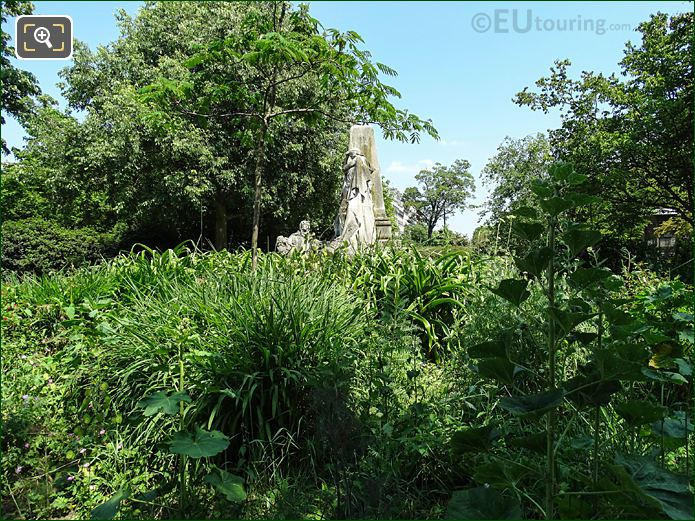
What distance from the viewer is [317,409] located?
2297 mm

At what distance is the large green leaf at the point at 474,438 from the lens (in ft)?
4.49

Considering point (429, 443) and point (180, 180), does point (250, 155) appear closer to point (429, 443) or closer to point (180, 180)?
point (180, 180)

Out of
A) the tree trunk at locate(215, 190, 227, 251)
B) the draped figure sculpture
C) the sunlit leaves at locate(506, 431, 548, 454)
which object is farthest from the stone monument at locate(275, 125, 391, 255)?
the tree trunk at locate(215, 190, 227, 251)

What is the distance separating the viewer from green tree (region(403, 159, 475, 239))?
37.6 m

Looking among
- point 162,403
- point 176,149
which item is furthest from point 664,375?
point 176,149

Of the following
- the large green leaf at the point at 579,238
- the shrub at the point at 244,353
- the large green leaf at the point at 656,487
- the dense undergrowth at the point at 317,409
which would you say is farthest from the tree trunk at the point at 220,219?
the large green leaf at the point at 656,487

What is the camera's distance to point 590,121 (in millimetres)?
12375

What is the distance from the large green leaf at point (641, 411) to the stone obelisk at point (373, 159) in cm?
753

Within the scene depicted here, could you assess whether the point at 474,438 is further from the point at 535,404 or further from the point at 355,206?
the point at 355,206

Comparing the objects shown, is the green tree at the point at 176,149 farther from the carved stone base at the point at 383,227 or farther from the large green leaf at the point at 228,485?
the large green leaf at the point at 228,485

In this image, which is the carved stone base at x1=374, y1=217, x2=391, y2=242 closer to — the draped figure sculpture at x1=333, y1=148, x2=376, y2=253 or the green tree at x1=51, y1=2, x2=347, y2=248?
the draped figure sculpture at x1=333, y1=148, x2=376, y2=253

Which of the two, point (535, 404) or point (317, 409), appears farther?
point (317, 409)

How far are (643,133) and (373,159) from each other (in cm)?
612

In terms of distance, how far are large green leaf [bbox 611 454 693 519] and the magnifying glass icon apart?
2392 millimetres
